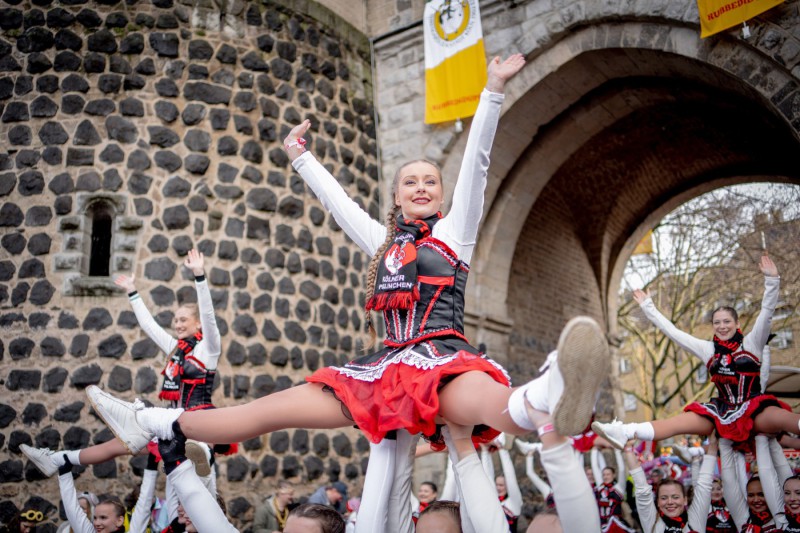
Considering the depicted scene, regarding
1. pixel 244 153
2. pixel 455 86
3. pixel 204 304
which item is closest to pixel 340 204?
pixel 204 304

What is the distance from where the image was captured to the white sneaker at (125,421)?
3414mm

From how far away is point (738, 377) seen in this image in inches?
222

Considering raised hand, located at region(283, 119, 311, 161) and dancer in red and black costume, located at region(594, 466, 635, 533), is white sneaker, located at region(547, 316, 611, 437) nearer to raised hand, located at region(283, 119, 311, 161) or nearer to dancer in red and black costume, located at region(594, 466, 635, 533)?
raised hand, located at region(283, 119, 311, 161)

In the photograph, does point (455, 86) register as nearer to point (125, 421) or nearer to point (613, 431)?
point (613, 431)

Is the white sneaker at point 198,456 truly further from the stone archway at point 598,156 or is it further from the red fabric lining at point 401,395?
the stone archway at point 598,156

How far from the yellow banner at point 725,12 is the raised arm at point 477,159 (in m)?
5.38

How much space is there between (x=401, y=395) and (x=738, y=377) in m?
3.76

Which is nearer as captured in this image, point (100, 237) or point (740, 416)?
point (740, 416)

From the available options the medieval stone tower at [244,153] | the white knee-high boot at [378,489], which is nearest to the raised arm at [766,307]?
the medieval stone tower at [244,153]

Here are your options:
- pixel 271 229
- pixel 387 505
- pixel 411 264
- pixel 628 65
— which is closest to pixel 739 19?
pixel 628 65

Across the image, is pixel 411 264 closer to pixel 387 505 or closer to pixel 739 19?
pixel 387 505

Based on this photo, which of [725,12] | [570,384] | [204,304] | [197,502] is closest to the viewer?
[570,384]

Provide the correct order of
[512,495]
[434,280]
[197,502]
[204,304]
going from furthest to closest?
[512,495], [204,304], [434,280], [197,502]

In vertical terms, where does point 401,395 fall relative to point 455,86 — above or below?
below
